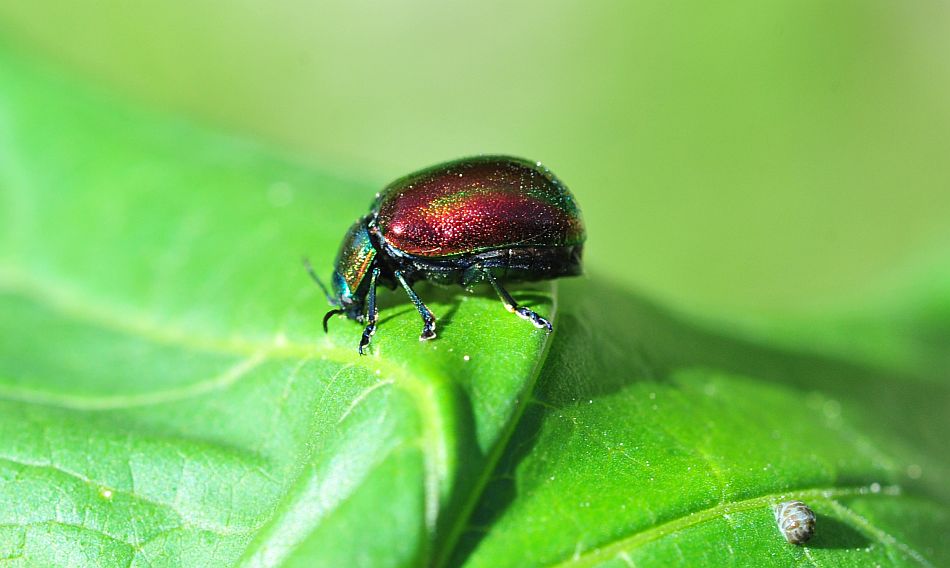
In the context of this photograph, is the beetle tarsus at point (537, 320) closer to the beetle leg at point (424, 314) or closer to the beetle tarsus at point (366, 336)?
the beetle leg at point (424, 314)

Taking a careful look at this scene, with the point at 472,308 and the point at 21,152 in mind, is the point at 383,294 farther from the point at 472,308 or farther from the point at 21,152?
the point at 21,152

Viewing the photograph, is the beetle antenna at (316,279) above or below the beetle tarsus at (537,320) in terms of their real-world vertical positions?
below

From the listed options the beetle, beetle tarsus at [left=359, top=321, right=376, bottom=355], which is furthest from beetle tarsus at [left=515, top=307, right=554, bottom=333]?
beetle tarsus at [left=359, top=321, right=376, bottom=355]

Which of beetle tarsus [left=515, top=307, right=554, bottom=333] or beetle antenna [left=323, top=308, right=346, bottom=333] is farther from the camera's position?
beetle antenna [left=323, top=308, right=346, bottom=333]

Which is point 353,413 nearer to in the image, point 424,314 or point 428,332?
point 428,332

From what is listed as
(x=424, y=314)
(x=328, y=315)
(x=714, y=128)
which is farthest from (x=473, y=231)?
(x=714, y=128)

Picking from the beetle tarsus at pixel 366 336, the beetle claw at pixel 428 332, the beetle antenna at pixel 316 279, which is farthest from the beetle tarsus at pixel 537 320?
the beetle antenna at pixel 316 279

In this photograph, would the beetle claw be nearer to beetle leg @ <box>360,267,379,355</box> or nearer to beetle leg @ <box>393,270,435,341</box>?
beetle leg @ <box>393,270,435,341</box>
